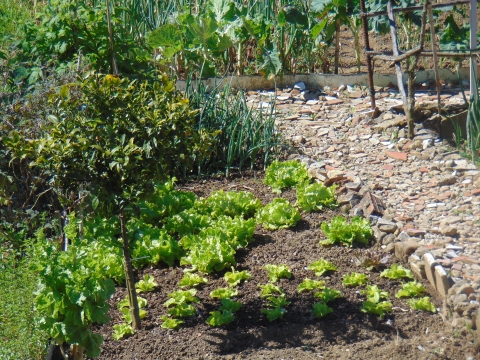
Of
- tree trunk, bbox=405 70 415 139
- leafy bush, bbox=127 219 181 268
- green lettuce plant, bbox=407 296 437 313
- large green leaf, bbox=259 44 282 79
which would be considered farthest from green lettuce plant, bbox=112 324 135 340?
large green leaf, bbox=259 44 282 79

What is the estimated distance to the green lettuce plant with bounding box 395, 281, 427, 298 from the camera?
14.2 ft

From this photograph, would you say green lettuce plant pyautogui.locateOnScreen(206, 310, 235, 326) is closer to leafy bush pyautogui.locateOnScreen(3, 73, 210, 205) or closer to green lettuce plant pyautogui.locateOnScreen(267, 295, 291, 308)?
green lettuce plant pyautogui.locateOnScreen(267, 295, 291, 308)

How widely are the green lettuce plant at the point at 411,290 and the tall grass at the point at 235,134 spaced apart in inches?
93.3

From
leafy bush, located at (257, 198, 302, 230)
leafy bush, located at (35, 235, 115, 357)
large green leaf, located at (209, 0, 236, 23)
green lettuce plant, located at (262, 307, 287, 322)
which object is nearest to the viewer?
leafy bush, located at (35, 235, 115, 357)

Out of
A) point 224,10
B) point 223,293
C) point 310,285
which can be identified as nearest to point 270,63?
point 224,10

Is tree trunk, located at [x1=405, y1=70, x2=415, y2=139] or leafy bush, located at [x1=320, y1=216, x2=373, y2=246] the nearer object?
leafy bush, located at [x1=320, y1=216, x2=373, y2=246]

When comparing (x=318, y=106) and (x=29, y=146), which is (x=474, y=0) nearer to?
(x=318, y=106)

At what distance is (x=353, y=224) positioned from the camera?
5.06 meters

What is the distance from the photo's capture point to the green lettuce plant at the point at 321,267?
4652mm

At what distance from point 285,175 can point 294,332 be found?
6.92 ft

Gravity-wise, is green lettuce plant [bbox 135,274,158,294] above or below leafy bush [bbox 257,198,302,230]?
below

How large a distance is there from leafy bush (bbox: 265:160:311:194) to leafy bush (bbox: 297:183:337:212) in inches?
10.8

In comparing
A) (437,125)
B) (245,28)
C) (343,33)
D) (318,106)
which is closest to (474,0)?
(437,125)

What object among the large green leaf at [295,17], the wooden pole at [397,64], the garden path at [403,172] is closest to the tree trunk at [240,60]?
the garden path at [403,172]
